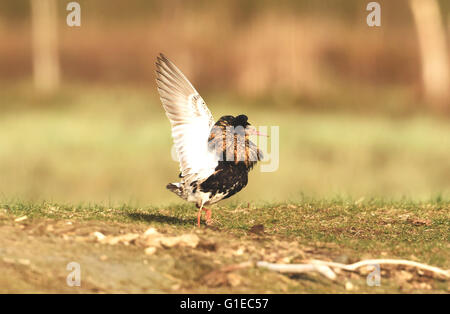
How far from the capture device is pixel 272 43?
2788cm

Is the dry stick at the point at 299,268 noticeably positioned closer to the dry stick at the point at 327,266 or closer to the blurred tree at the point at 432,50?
the dry stick at the point at 327,266

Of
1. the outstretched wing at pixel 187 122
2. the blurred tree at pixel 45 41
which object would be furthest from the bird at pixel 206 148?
the blurred tree at pixel 45 41

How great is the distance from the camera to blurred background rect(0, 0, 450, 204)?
20.1m

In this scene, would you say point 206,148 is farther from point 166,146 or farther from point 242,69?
point 242,69

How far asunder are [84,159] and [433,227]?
32.1ft

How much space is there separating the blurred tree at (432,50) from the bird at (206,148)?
18288mm

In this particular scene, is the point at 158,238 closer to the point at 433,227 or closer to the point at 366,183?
the point at 433,227

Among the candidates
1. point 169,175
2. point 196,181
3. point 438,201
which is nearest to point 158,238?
point 196,181

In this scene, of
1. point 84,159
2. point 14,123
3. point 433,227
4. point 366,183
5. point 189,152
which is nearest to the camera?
point 189,152

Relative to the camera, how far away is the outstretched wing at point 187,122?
771cm

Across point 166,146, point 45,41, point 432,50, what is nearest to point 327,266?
point 166,146

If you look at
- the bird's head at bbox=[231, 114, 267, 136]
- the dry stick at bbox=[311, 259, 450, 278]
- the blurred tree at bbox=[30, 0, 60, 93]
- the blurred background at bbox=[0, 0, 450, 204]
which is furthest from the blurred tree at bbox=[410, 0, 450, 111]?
the dry stick at bbox=[311, 259, 450, 278]

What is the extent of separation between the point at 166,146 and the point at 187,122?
9781 mm

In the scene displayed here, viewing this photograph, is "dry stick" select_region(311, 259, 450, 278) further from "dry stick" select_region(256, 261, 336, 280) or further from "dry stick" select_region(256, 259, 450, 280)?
"dry stick" select_region(256, 261, 336, 280)
